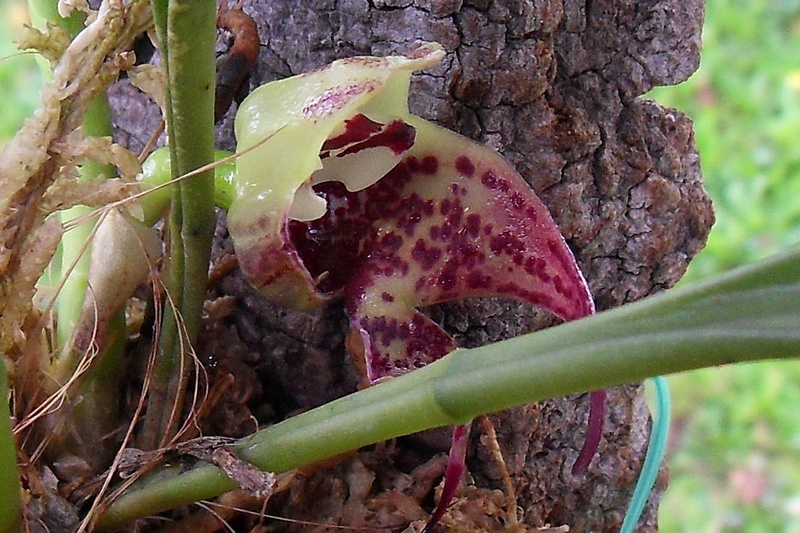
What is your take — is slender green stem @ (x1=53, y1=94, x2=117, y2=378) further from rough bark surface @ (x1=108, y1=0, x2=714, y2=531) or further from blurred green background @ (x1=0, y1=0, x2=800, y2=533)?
blurred green background @ (x1=0, y1=0, x2=800, y2=533)

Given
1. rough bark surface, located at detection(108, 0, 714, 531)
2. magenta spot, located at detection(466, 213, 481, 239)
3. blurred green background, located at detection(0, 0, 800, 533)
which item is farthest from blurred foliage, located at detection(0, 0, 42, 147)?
magenta spot, located at detection(466, 213, 481, 239)

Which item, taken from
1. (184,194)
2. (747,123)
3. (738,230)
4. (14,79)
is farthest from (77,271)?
(747,123)

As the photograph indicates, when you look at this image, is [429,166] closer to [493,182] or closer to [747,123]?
[493,182]

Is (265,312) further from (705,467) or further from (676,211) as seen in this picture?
(705,467)

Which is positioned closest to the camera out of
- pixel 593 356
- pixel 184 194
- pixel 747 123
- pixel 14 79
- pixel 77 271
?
pixel 593 356

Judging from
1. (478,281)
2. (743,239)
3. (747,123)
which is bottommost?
(743,239)

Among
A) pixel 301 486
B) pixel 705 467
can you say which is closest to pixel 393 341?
pixel 301 486
